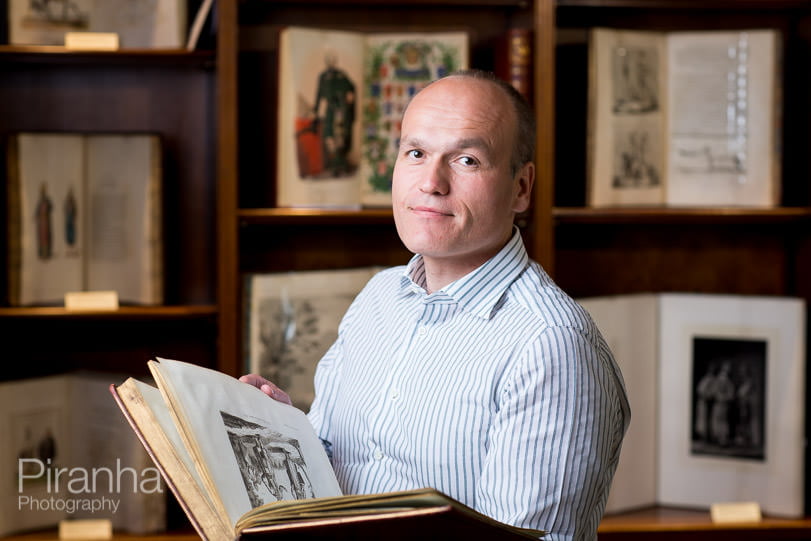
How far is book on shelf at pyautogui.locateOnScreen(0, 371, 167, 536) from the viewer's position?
2336 mm

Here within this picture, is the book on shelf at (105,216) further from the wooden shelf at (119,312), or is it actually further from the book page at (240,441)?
the book page at (240,441)

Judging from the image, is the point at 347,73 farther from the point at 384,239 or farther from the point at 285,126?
the point at 384,239

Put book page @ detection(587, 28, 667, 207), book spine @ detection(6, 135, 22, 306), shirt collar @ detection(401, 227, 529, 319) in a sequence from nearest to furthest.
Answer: shirt collar @ detection(401, 227, 529, 319)
book spine @ detection(6, 135, 22, 306)
book page @ detection(587, 28, 667, 207)

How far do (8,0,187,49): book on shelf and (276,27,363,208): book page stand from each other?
29 centimetres

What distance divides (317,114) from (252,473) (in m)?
1.42

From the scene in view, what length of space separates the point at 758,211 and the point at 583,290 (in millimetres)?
534

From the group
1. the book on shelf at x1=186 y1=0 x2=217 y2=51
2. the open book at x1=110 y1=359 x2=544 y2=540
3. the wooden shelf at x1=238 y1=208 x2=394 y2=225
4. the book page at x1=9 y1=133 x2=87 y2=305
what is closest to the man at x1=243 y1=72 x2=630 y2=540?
the open book at x1=110 y1=359 x2=544 y2=540

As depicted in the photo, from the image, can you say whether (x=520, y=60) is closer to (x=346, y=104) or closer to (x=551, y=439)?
(x=346, y=104)

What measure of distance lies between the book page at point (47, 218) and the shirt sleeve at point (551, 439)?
5.18 feet

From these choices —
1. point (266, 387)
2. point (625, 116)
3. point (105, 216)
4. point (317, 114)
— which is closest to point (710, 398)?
point (625, 116)

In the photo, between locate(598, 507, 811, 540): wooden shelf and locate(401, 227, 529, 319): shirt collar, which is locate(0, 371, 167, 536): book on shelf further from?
locate(401, 227, 529, 319): shirt collar

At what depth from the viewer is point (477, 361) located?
1.22 meters

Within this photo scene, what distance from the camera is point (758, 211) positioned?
7.80 feet

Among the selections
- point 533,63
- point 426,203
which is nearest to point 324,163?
point 533,63
